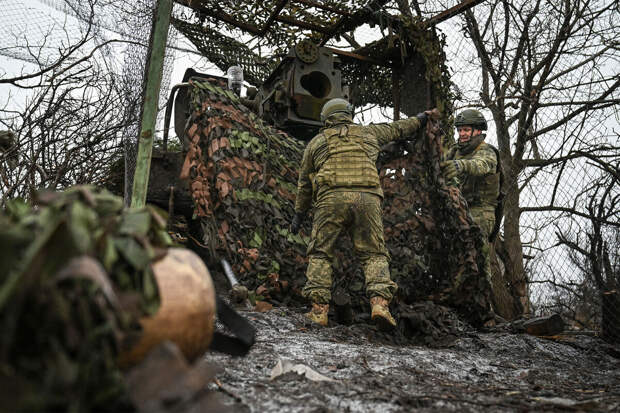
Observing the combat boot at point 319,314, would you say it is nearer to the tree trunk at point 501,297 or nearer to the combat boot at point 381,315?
the combat boot at point 381,315

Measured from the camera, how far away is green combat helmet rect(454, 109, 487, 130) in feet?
19.0

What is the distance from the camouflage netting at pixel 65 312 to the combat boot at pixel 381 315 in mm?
3125

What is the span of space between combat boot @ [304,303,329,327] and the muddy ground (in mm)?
103

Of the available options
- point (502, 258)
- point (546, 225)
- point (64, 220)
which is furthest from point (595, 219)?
point (64, 220)

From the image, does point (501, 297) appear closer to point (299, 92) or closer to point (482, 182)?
point (482, 182)

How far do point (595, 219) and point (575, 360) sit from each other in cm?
143

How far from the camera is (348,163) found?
434 cm

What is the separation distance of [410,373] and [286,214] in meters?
2.53

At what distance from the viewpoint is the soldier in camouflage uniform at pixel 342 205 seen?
4145 millimetres

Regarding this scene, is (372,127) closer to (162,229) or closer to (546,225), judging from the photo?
(546,225)

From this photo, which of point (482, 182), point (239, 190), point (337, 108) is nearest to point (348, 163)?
point (337, 108)

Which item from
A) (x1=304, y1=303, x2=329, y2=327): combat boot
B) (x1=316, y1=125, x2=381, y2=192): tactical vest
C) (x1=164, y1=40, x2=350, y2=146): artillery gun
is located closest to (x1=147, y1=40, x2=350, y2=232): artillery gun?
(x1=164, y1=40, x2=350, y2=146): artillery gun

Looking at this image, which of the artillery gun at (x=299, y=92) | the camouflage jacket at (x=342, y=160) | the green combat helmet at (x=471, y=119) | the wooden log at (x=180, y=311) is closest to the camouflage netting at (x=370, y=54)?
the green combat helmet at (x=471, y=119)

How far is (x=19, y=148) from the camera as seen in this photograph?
3488mm
